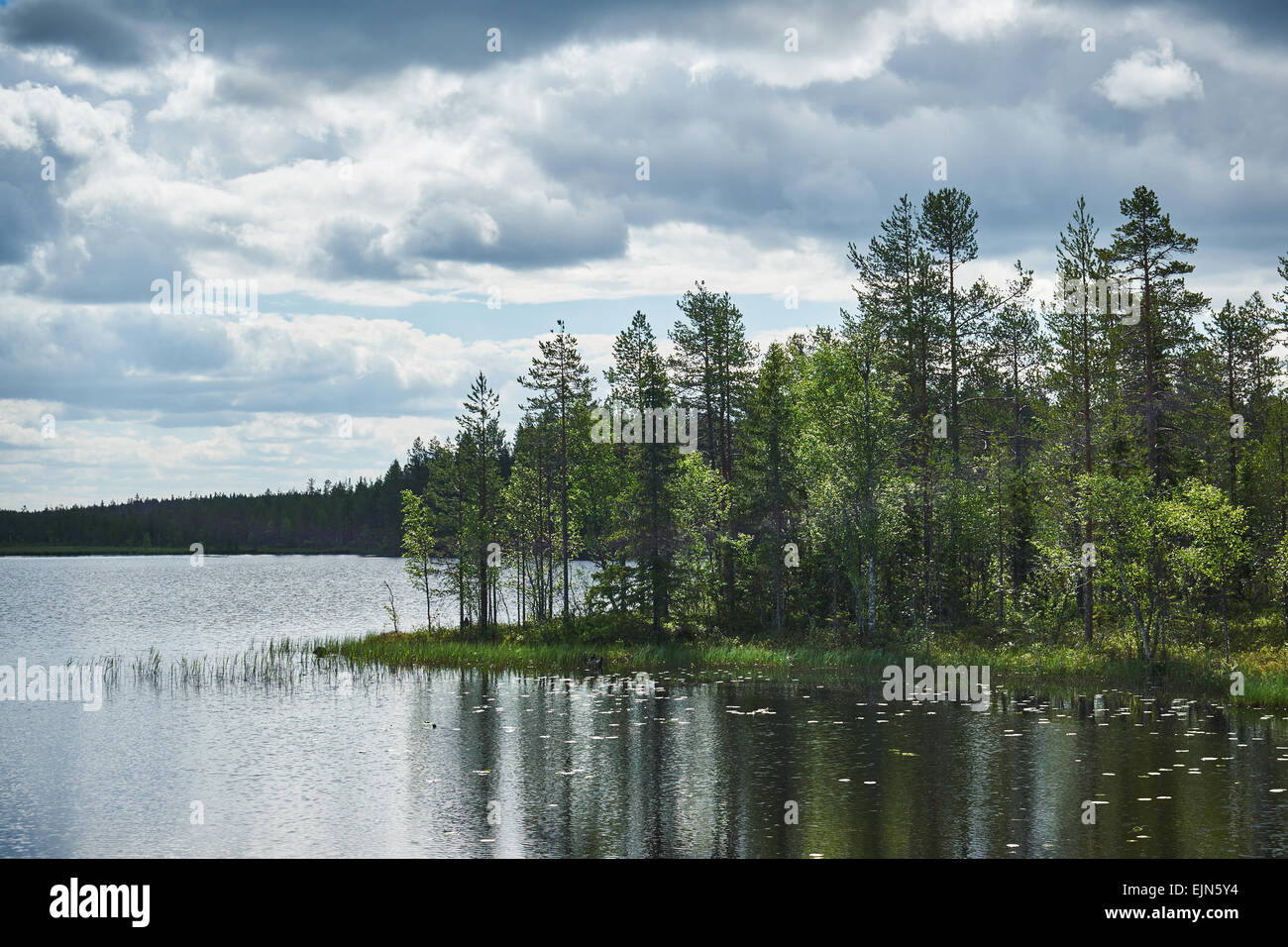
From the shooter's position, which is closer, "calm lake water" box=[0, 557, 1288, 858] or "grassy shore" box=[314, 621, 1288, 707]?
"calm lake water" box=[0, 557, 1288, 858]

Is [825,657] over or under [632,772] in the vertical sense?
under

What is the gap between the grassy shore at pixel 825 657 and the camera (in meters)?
39.7

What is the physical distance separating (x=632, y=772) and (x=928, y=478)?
2939 centimetres

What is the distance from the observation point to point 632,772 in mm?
26906

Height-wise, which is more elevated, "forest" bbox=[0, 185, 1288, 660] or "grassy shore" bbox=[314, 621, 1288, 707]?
"forest" bbox=[0, 185, 1288, 660]

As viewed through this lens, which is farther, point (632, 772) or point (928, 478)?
point (928, 478)

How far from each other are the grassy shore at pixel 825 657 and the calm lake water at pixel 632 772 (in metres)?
2.15

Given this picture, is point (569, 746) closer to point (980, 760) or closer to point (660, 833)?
point (660, 833)

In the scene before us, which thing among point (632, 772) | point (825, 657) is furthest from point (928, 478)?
point (632, 772)

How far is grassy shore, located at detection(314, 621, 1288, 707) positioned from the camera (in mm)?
39656

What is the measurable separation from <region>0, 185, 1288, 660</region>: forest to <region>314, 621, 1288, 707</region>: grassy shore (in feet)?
4.86

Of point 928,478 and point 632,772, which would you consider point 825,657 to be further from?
point 632,772

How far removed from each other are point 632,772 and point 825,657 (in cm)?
2303
